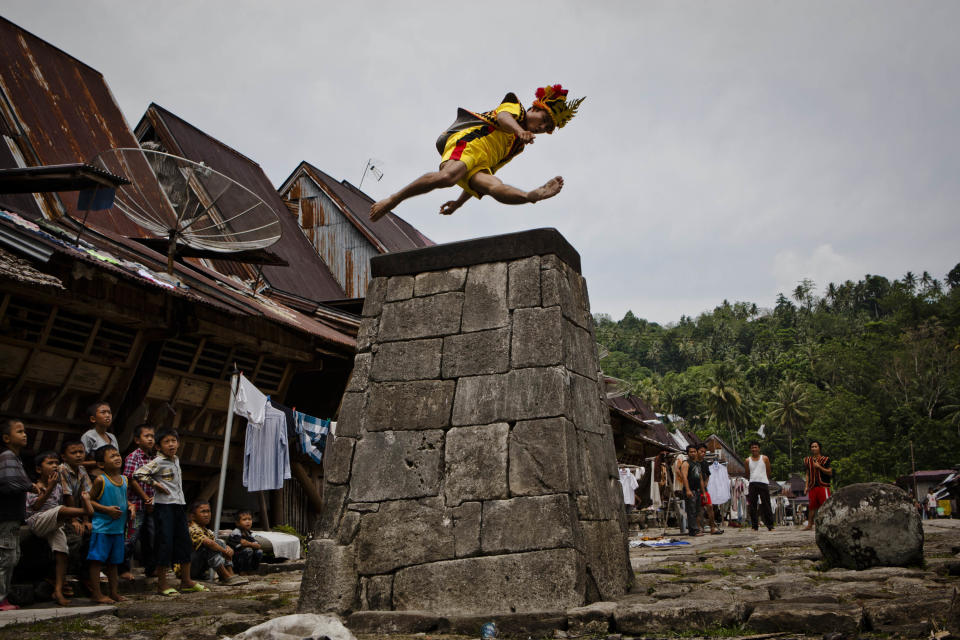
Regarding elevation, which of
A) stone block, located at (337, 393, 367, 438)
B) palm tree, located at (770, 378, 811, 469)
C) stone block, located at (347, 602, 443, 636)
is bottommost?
stone block, located at (347, 602, 443, 636)

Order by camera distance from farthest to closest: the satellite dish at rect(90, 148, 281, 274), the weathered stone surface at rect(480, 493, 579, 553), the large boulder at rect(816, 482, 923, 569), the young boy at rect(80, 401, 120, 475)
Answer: the satellite dish at rect(90, 148, 281, 274), the young boy at rect(80, 401, 120, 475), the large boulder at rect(816, 482, 923, 569), the weathered stone surface at rect(480, 493, 579, 553)

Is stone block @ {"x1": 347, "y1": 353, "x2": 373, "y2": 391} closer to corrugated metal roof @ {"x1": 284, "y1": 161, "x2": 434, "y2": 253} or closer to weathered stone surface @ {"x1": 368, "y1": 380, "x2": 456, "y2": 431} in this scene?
weathered stone surface @ {"x1": 368, "y1": 380, "x2": 456, "y2": 431}

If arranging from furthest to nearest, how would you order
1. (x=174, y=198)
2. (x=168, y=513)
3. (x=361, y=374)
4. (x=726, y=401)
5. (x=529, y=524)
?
(x=726, y=401) < (x=174, y=198) < (x=168, y=513) < (x=361, y=374) < (x=529, y=524)

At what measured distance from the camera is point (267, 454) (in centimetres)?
1014

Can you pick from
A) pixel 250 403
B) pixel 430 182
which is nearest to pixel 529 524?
pixel 430 182

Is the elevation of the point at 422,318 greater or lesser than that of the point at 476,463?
greater

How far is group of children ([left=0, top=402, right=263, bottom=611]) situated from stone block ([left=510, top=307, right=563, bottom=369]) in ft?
13.1

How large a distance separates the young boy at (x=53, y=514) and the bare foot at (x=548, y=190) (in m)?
4.64

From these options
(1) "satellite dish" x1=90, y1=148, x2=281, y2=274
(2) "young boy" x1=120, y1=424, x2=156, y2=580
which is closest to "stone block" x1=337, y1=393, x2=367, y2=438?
(2) "young boy" x1=120, y1=424, x2=156, y2=580

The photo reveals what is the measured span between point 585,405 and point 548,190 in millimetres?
1546

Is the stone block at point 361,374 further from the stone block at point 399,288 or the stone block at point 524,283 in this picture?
the stone block at point 524,283

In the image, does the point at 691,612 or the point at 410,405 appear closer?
the point at 691,612

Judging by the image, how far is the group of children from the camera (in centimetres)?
581

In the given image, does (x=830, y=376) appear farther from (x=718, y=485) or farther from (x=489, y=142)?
(x=489, y=142)
